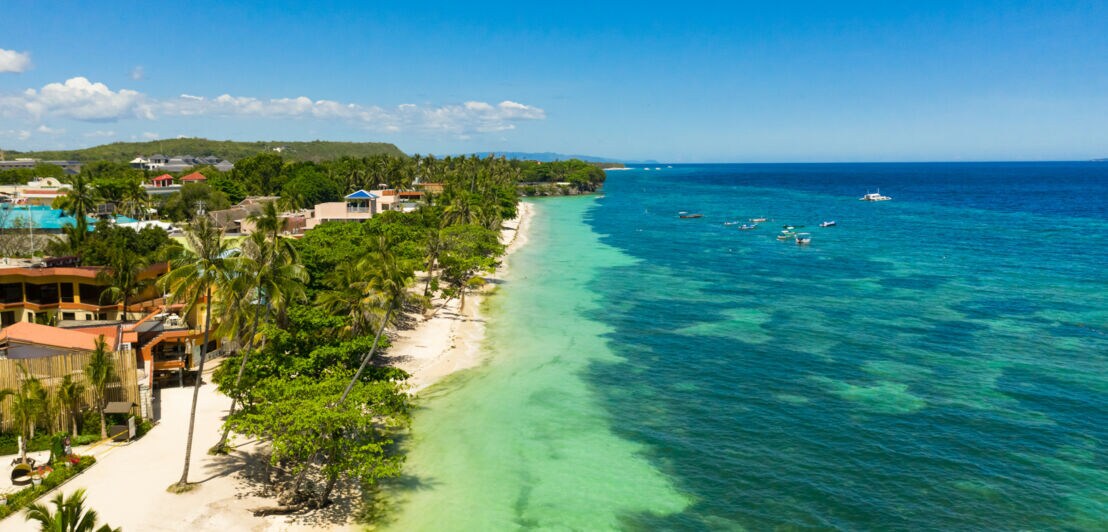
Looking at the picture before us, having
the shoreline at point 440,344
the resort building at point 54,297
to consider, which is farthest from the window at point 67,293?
the shoreline at point 440,344

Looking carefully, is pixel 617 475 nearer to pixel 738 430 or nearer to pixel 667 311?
pixel 738 430

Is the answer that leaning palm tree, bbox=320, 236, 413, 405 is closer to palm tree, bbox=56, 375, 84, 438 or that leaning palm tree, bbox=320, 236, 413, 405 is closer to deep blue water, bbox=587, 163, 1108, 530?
palm tree, bbox=56, 375, 84, 438

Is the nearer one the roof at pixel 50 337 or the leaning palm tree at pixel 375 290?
the leaning palm tree at pixel 375 290

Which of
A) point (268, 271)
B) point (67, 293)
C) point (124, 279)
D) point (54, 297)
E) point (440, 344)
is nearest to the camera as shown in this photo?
point (268, 271)

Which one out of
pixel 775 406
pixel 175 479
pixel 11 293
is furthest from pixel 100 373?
pixel 775 406

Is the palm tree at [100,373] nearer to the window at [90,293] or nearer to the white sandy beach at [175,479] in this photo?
the white sandy beach at [175,479]

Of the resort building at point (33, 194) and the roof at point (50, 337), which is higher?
the resort building at point (33, 194)

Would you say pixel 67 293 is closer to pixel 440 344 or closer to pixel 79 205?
pixel 79 205
